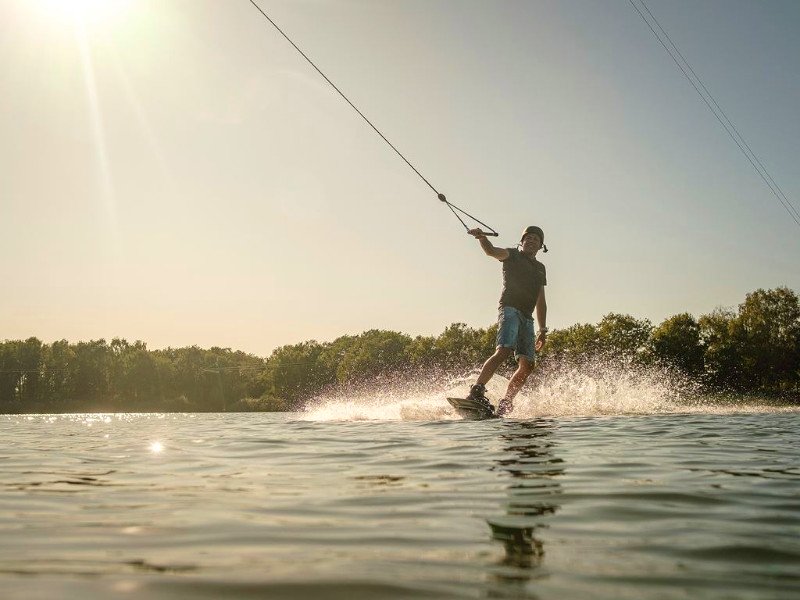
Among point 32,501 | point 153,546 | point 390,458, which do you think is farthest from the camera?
point 390,458

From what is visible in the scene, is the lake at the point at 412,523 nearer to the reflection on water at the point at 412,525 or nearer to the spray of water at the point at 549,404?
the reflection on water at the point at 412,525

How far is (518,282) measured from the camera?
10.8 meters

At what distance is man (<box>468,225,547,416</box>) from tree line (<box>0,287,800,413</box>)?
5375 centimetres

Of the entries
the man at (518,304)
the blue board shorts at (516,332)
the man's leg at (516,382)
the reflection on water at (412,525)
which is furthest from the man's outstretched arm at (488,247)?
the reflection on water at (412,525)

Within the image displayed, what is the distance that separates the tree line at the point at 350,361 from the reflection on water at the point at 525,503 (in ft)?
194

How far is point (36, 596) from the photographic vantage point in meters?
1.73

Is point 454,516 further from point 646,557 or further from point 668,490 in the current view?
point 668,490

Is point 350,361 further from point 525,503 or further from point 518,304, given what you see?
point 525,503

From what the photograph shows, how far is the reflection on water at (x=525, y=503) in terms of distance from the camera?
2.05m

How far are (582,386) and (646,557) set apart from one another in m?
11.5

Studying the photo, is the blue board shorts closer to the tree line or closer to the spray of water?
the spray of water

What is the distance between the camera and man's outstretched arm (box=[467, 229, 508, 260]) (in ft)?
33.3

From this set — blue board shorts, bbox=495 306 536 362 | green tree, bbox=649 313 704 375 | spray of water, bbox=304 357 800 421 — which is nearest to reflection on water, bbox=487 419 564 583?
blue board shorts, bbox=495 306 536 362

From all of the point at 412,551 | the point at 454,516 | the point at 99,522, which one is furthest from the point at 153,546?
the point at 454,516
